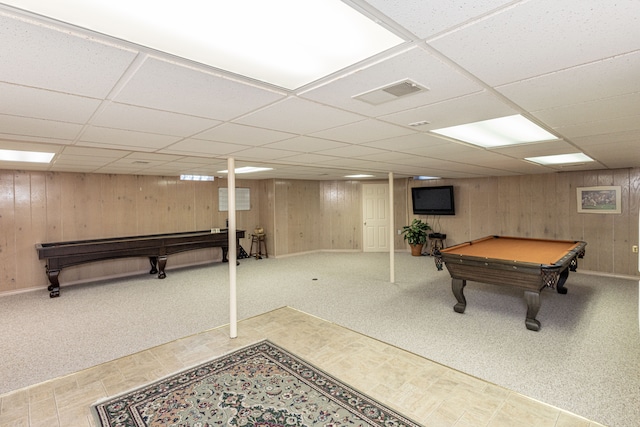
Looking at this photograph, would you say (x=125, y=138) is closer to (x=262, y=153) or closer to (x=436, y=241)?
(x=262, y=153)

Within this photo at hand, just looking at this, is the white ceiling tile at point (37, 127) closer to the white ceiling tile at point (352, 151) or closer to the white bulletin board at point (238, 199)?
the white ceiling tile at point (352, 151)

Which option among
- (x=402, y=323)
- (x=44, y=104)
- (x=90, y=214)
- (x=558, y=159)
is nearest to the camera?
(x=44, y=104)

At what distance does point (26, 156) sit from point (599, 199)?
30.2 ft

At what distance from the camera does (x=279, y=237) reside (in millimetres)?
8367

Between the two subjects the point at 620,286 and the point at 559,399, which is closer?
the point at 559,399

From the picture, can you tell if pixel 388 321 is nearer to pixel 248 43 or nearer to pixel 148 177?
pixel 248 43

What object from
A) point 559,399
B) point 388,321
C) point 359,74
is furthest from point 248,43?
point 388,321

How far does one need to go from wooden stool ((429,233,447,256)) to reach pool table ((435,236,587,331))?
9.30ft

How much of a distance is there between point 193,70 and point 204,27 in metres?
0.37

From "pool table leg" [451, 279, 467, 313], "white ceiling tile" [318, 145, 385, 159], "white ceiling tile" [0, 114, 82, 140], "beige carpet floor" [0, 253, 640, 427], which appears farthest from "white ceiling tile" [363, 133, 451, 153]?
"white ceiling tile" [0, 114, 82, 140]

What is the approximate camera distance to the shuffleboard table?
5.07 meters

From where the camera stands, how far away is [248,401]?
2.38 m

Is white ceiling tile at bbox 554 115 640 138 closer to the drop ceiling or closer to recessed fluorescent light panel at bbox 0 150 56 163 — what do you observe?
the drop ceiling

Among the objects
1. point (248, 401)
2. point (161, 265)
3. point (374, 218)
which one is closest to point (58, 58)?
point (248, 401)
